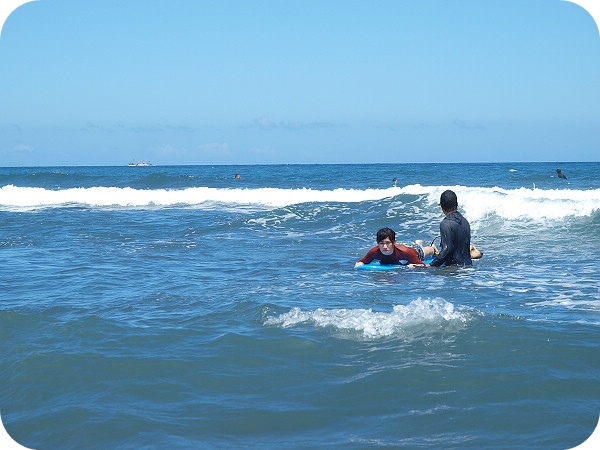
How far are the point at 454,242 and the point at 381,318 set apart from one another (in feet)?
11.5

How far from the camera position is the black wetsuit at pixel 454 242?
933 centimetres

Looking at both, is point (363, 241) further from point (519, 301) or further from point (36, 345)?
point (36, 345)

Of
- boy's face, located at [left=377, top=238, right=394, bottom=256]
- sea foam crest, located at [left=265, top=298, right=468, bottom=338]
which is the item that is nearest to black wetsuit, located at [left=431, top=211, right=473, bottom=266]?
boy's face, located at [left=377, top=238, right=394, bottom=256]

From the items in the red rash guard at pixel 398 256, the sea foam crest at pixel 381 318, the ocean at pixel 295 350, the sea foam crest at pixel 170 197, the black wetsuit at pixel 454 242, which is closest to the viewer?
the ocean at pixel 295 350

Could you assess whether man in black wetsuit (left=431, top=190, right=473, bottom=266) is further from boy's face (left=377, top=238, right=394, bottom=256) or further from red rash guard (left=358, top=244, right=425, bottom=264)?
boy's face (left=377, top=238, right=394, bottom=256)

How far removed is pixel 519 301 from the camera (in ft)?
23.5

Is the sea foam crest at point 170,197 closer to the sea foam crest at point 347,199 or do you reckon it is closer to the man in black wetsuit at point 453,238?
the sea foam crest at point 347,199

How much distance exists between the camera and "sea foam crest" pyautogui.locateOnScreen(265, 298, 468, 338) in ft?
19.7

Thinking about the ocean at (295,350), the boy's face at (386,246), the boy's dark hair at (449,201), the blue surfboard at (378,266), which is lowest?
the ocean at (295,350)

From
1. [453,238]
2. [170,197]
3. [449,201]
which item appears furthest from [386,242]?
[170,197]

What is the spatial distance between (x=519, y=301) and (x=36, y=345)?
15.6 feet

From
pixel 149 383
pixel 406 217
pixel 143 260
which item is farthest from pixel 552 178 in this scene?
pixel 149 383

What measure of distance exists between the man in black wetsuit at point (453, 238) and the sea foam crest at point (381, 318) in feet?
8.96

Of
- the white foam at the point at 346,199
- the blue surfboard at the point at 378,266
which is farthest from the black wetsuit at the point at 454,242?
the white foam at the point at 346,199
